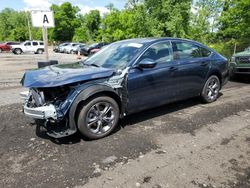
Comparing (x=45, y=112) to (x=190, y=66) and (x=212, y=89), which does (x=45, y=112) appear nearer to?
(x=190, y=66)

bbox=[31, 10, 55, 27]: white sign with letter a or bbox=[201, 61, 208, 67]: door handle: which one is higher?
bbox=[31, 10, 55, 27]: white sign with letter a

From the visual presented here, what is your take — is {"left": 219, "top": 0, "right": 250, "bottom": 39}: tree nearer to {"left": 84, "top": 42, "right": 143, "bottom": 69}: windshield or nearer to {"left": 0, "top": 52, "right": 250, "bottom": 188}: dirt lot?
{"left": 0, "top": 52, "right": 250, "bottom": 188}: dirt lot

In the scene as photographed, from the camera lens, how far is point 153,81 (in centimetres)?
474

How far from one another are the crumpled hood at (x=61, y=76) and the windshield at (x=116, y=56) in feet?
1.00

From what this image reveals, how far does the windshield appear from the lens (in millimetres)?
4621

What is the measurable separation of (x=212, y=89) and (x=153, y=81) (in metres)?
2.22

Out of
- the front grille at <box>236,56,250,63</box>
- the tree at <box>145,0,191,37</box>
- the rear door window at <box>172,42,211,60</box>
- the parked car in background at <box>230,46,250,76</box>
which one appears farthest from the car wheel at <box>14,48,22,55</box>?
the rear door window at <box>172,42,211,60</box>

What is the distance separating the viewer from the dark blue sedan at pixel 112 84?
151 inches

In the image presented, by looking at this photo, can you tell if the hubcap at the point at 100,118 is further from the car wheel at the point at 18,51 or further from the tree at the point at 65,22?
the tree at the point at 65,22

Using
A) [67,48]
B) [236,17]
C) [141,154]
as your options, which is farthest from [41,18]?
[67,48]

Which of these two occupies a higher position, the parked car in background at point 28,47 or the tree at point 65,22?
the tree at point 65,22

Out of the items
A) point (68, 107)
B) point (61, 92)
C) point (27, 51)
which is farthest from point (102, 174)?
point (27, 51)

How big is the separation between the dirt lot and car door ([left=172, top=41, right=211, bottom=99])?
0.66m

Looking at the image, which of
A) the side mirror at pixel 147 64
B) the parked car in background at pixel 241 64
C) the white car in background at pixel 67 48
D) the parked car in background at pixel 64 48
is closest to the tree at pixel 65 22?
the parked car in background at pixel 64 48
